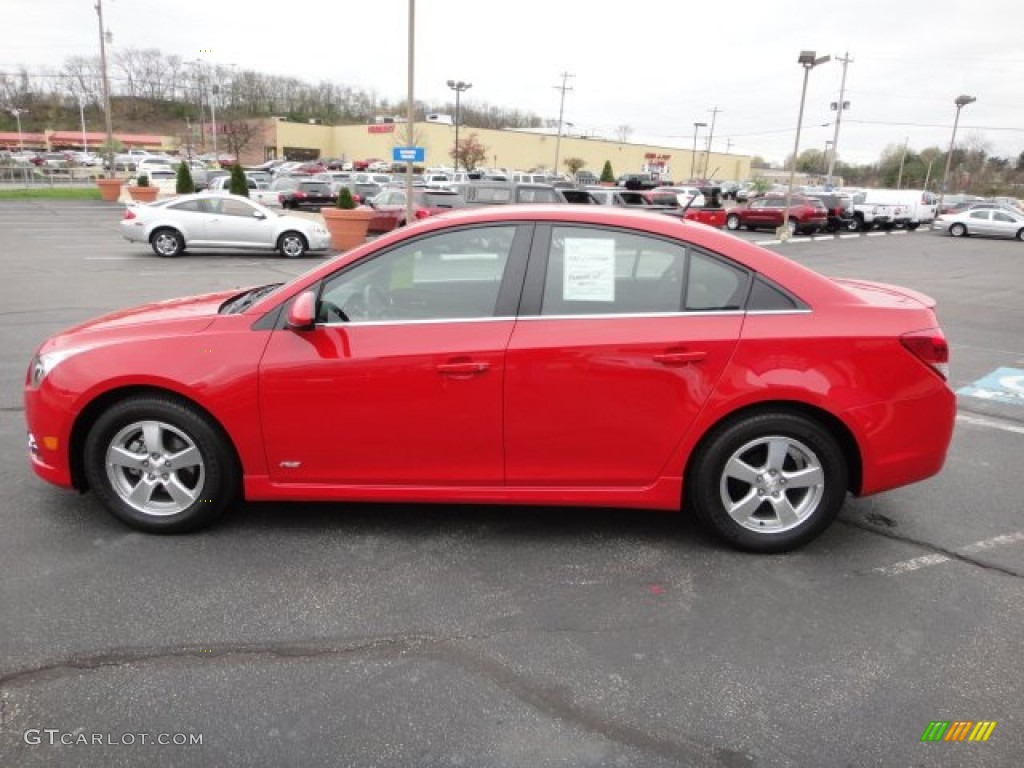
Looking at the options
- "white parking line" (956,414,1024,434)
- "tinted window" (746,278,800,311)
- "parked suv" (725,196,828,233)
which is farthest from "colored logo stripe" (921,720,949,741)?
"parked suv" (725,196,828,233)

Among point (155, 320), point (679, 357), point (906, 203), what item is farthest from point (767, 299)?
point (906, 203)

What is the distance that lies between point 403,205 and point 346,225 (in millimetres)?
2859

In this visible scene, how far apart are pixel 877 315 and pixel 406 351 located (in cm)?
225

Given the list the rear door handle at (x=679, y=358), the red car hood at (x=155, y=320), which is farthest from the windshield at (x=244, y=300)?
the rear door handle at (x=679, y=358)

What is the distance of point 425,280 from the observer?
12.1 feet

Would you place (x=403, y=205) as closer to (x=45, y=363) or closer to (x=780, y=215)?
(x=780, y=215)

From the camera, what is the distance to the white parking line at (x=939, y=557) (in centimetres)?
363

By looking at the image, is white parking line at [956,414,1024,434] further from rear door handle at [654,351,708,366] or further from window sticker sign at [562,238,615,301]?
window sticker sign at [562,238,615,301]

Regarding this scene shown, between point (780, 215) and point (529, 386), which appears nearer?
point (529, 386)

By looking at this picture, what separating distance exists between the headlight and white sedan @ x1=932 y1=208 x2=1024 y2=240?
38503 mm

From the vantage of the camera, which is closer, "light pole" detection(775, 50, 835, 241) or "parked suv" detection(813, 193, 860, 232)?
"light pole" detection(775, 50, 835, 241)

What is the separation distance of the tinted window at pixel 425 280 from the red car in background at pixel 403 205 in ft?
43.3

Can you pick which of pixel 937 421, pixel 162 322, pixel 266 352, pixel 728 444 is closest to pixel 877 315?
pixel 937 421

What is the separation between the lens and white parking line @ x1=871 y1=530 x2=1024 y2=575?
3.63m
